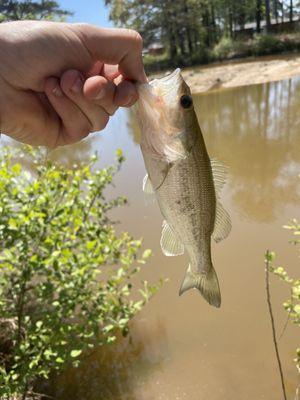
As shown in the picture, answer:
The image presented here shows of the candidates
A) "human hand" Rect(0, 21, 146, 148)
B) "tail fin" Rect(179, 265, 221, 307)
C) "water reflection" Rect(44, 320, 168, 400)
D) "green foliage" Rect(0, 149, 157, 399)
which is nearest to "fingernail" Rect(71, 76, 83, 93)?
"human hand" Rect(0, 21, 146, 148)

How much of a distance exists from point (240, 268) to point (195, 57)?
1380 inches

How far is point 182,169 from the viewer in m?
1.97

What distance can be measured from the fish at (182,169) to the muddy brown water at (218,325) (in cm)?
110

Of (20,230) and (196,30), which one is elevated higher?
Answer: (20,230)

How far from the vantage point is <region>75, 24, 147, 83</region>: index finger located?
1.99 m

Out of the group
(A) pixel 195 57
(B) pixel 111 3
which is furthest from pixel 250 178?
(B) pixel 111 3

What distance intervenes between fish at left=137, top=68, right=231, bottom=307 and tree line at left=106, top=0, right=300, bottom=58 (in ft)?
129

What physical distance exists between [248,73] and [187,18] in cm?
1548

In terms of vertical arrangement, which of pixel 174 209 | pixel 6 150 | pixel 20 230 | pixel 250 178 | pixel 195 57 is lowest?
pixel 195 57

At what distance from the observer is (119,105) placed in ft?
6.60

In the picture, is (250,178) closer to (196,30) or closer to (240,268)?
(240,268)

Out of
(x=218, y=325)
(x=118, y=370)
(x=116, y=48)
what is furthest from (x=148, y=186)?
(x=218, y=325)

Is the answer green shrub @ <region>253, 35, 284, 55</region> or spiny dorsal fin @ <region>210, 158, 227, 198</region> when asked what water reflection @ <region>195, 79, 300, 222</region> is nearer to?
spiny dorsal fin @ <region>210, 158, 227, 198</region>

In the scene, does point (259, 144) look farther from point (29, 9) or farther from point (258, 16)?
point (258, 16)
